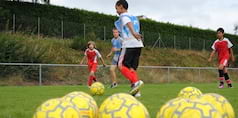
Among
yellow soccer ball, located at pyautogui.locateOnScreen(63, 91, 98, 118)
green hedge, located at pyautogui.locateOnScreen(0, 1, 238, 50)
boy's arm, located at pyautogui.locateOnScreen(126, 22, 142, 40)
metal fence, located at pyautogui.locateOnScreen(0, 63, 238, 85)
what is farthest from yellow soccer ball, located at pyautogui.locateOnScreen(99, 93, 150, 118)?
green hedge, located at pyautogui.locateOnScreen(0, 1, 238, 50)

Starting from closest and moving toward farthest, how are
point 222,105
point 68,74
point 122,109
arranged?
1. point 122,109
2. point 222,105
3. point 68,74

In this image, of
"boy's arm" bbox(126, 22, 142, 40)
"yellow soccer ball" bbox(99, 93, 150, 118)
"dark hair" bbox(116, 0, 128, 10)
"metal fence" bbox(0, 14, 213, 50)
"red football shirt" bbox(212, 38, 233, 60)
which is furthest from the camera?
"metal fence" bbox(0, 14, 213, 50)

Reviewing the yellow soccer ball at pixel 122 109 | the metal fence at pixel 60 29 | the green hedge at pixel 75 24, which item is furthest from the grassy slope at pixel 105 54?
the yellow soccer ball at pixel 122 109

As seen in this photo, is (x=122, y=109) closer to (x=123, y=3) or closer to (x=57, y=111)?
(x=57, y=111)

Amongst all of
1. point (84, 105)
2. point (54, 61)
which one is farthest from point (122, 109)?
point (54, 61)

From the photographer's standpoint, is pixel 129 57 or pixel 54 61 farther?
pixel 54 61

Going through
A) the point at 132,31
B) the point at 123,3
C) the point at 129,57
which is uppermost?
the point at 123,3

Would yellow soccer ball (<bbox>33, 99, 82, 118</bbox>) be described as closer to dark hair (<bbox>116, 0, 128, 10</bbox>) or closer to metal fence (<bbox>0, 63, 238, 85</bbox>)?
dark hair (<bbox>116, 0, 128, 10</bbox>)

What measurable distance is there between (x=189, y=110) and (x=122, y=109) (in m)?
0.67

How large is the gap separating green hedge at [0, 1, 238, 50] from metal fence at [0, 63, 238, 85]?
6.10 m

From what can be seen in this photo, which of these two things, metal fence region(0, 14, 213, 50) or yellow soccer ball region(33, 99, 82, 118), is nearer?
yellow soccer ball region(33, 99, 82, 118)

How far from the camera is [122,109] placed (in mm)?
3316

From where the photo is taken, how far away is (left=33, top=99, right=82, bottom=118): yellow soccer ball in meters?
3.32

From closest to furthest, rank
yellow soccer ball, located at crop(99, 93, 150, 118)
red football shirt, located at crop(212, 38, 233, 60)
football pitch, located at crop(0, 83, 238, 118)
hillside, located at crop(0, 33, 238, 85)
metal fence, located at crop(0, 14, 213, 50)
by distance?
yellow soccer ball, located at crop(99, 93, 150, 118) → football pitch, located at crop(0, 83, 238, 118) → red football shirt, located at crop(212, 38, 233, 60) → hillside, located at crop(0, 33, 238, 85) → metal fence, located at crop(0, 14, 213, 50)
